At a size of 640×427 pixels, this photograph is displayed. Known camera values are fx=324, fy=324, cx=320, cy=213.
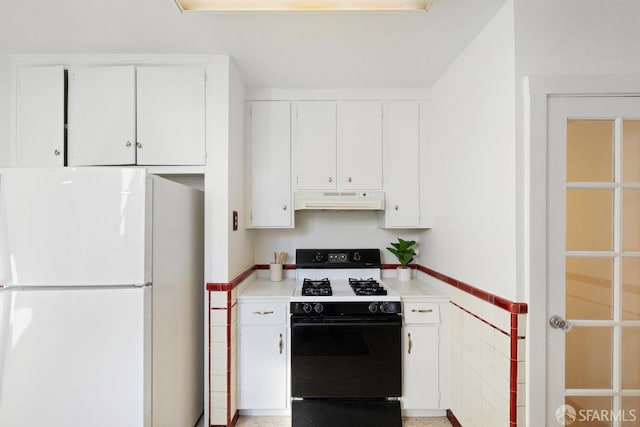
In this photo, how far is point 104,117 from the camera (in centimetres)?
209

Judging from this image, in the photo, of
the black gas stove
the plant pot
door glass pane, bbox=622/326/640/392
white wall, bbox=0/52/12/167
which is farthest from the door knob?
white wall, bbox=0/52/12/167

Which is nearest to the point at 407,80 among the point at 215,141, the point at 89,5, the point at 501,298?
the point at 215,141

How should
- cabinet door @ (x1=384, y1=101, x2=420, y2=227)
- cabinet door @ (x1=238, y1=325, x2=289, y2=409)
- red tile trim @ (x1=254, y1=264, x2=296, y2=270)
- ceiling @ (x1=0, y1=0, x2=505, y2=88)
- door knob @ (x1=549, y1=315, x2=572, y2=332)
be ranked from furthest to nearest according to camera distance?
1. red tile trim @ (x1=254, y1=264, x2=296, y2=270)
2. cabinet door @ (x1=384, y1=101, x2=420, y2=227)
3. cabinet door @ (x1=238, y1=325, x2=289, y2=409)
4. ceiling @ (x1=0, y1=0, x2=505, y2=88)
5. door knob @ (x1=549, y1=315, x2=572, y2=332)

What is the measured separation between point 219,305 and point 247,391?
2.23 ft

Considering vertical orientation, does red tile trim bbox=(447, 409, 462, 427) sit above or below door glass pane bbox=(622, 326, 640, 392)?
below

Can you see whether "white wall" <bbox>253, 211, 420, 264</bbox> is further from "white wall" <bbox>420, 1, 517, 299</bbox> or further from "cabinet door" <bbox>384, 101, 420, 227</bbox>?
"white wall" <bbox>420, 1, 517, 299</bbox>

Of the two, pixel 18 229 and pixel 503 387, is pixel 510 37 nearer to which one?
pixel 503 387

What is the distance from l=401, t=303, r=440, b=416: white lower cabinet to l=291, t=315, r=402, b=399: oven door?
0.15m

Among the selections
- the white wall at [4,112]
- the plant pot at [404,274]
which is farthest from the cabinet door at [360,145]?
the white wall at [4,112]

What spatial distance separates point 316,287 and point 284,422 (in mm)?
932

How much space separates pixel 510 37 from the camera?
1556mm

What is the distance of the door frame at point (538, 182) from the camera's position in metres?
1.52

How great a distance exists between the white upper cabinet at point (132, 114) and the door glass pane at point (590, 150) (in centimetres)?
210

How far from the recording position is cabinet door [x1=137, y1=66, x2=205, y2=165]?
2.09 m
